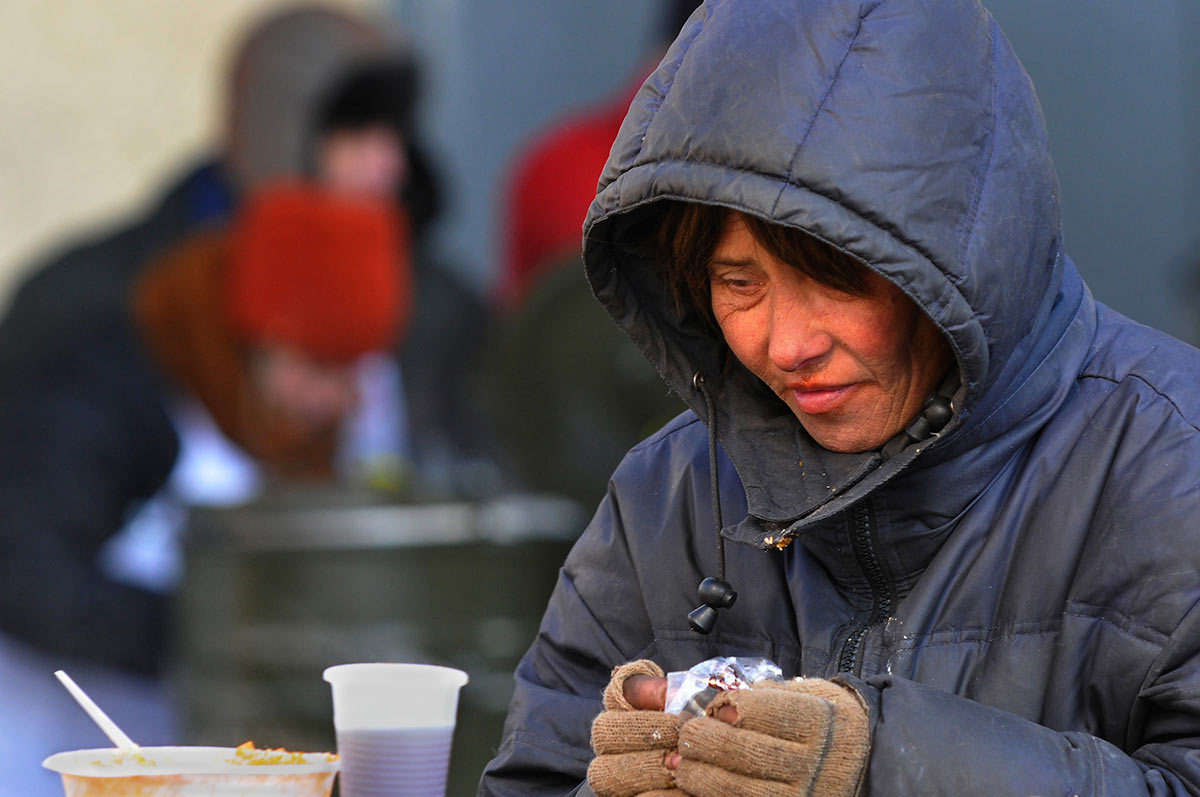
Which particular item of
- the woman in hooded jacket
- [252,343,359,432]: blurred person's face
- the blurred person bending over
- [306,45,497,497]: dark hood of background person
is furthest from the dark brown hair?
[306,45,497,497]: dark hood of background person

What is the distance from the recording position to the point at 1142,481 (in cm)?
135

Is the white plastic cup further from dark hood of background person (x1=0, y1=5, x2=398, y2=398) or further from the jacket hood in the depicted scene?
dark hood of background person (x1=0, y1=5, x2=398, y2=398)

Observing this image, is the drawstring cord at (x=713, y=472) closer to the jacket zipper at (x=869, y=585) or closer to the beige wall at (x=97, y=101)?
the jacket zipper at (x=869, y=585)

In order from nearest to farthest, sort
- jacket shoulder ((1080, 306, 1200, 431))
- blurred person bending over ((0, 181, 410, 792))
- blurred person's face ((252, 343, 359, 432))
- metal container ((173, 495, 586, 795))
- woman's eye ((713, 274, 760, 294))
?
jacket shoulder ((1080, 306, 1200, 431)) → woman's eye ((713, 274, 760, 294)) → metal container ((173, 495, 586, 795)) → blurred person bending over ((0, 181, 410, 792)) → blurred person's face ((252, 343, 359, 432))

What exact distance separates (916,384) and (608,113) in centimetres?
310

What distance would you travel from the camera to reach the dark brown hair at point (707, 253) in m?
1.40

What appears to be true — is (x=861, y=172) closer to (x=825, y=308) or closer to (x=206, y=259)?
(x=825, y=308)

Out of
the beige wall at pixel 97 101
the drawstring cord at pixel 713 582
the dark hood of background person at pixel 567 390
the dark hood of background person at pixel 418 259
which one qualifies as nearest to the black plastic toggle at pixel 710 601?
the drawstring cord at pixel 713 582

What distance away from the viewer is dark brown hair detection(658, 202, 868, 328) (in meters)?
1.40

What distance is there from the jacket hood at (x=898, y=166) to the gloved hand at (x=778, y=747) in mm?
237

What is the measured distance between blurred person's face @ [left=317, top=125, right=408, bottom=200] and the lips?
9.96 ft

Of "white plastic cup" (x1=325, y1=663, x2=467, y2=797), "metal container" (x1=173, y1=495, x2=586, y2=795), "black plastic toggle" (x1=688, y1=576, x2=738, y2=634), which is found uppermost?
"black plastic toggle" (x1=688, y1=576, x2=738, y2=634)

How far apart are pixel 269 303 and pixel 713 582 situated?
2.59 meters

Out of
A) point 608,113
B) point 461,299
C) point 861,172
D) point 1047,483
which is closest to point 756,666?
point 1047,483
